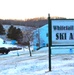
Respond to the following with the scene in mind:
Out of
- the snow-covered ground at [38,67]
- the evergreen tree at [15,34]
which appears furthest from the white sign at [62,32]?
the evergreen tree at [15,34]

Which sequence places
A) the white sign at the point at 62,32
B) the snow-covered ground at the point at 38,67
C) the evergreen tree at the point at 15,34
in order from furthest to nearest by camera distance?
1. the evergreen tree at the point at 15,34
2. the white sign at the point at 62,32
3. the snow-covered ground at the point at 38,67

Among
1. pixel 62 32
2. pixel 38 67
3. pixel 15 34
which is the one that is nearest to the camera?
pixel 62 32

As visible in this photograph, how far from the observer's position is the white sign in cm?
1320

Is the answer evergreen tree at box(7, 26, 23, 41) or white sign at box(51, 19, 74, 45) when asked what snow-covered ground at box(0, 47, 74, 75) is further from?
evergreen tree at box(7, 26, 23, 41)

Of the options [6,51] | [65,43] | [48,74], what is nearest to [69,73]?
[48,74]

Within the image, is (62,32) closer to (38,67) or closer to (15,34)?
(38,67)

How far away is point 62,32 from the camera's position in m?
13.3

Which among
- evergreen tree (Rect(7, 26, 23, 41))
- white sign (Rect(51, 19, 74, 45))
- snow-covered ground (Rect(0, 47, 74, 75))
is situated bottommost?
snow-covered ground (Rect(0, 47, 74, 75))

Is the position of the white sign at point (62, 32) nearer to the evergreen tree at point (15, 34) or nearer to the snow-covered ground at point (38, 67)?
the snow-covered ground at point (38, 67)

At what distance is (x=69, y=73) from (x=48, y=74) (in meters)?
0.83

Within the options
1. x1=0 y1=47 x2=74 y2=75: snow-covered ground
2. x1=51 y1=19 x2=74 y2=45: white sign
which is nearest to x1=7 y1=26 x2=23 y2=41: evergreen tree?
x1=0 y1=47 x2=74 y2=75: snow-covered ground

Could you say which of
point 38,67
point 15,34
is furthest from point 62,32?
point 15,34

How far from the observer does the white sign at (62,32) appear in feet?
43.3

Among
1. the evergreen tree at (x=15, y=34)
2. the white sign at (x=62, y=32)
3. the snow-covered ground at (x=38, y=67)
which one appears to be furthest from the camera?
the evergreen tree at (x=15, y=34)
